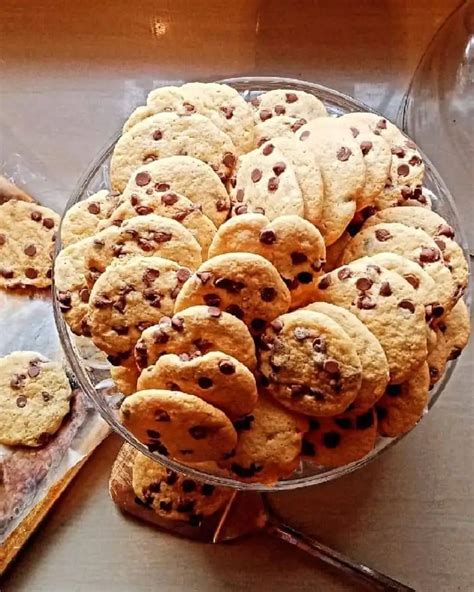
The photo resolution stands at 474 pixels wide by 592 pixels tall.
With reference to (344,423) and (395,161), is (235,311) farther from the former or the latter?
(395,161)

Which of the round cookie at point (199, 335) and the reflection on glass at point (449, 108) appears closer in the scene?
the round cookie at point (199, 335)

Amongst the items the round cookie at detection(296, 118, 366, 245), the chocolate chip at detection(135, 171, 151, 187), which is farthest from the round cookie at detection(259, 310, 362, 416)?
the chocolate chip at detection(135, 171, 151, 187)

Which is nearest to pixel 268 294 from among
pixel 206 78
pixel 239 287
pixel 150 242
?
pixel 239 287

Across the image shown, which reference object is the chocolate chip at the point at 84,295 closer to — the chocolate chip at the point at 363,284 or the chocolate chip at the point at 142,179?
the chocolate chip at the point at 142,179

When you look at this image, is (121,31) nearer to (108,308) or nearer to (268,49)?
(268,49)

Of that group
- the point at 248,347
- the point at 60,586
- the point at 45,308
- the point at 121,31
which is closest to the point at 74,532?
the point at 60,586

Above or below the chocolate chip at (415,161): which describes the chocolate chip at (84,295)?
below

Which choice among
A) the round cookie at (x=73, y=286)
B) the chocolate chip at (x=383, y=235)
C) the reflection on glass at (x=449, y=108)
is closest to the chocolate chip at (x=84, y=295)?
the round cookie at (x=73, y=286)
